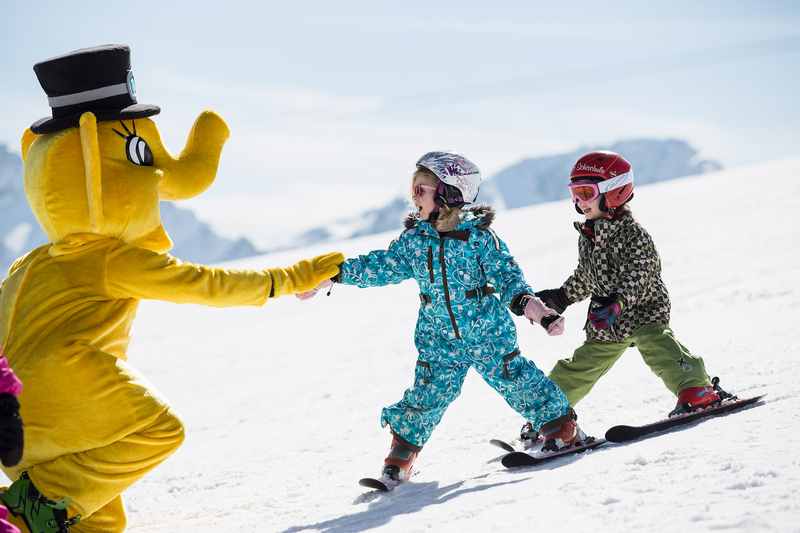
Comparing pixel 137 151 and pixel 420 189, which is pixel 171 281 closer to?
pixel 137 151

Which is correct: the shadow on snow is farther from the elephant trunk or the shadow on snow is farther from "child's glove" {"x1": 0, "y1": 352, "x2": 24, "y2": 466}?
the elephant trunk

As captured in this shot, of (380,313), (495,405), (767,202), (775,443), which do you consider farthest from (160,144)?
(767,202)

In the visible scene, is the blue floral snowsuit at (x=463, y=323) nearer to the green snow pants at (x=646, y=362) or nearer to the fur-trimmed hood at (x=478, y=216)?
the fur-trimmed hood at (x=478, y=216)

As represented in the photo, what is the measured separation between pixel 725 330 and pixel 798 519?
487 cm

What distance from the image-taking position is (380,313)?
1096 centimetres

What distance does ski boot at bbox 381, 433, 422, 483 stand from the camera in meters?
4.23

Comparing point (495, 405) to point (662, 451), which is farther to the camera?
point (495, 405)

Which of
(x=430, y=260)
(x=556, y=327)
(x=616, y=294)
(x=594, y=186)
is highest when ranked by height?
(x=594, y=186)

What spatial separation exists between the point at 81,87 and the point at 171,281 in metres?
0.91

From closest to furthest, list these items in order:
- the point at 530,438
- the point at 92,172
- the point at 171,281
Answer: the point at 92,172, the point at 171,281, the point at 530,438

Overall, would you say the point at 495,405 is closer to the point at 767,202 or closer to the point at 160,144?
the point at 160,144

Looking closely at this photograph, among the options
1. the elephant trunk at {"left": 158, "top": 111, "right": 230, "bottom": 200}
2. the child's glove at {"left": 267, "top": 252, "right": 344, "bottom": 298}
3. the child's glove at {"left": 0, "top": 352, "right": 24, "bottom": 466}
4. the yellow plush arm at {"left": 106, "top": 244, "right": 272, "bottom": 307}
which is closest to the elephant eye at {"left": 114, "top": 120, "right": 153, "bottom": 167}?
the elephant trunk at {"left": 158, "top": 111, "right": 230, "bottom": 200}

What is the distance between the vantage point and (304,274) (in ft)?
12.3

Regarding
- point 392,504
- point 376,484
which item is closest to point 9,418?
point 392,504
